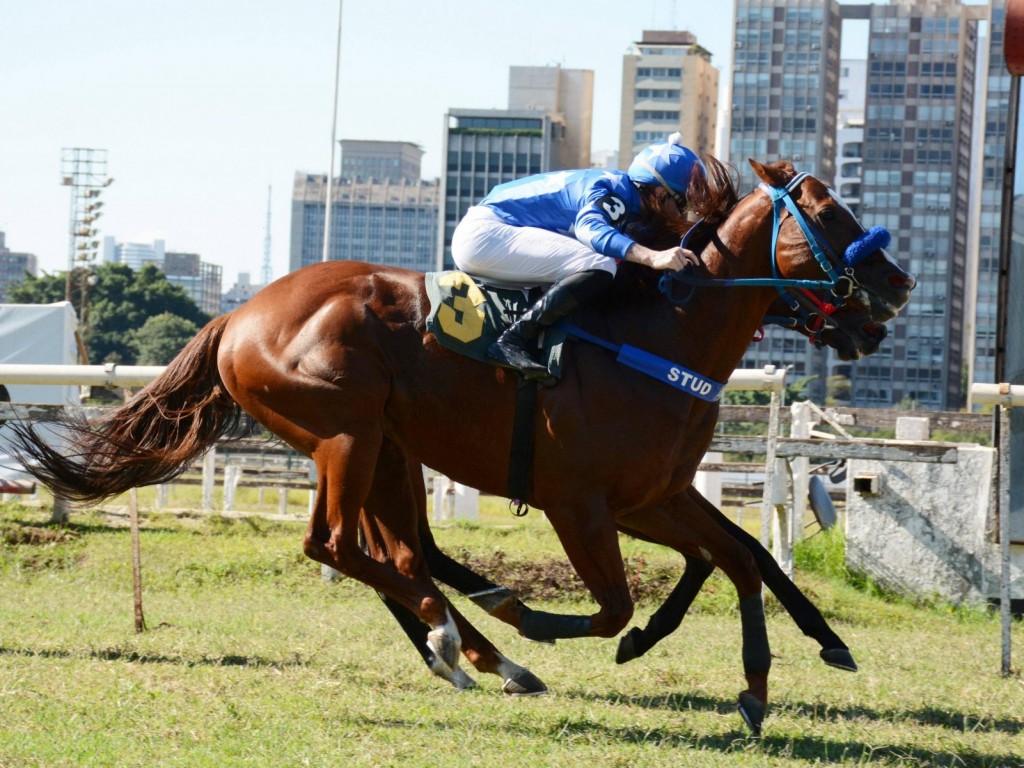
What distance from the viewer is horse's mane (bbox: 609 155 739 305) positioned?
5.91 m

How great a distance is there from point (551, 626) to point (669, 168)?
1.99 meters

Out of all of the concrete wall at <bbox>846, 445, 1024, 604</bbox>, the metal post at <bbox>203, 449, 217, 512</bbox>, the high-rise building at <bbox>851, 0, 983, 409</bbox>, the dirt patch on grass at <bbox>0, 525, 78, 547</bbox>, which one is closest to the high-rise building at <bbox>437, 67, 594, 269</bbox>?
the high-rise building at <bbox>851, 0, 983, 409</bbox>

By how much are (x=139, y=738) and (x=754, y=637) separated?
243cm

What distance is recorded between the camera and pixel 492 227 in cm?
593

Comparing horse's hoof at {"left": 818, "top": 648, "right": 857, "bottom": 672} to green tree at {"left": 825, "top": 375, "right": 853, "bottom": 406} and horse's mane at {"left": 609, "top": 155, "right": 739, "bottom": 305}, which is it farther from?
green tree at {"left": 825, "top": 375, "right": 853, "bottom": 406}

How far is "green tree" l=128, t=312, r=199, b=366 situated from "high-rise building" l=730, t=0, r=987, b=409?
255ft

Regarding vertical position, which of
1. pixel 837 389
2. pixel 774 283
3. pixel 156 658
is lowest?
pixel 837 389

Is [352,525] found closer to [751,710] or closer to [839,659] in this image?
[751,710]

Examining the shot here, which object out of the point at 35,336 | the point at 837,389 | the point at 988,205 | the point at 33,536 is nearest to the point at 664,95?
the point at 988,205

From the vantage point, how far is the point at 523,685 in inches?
237

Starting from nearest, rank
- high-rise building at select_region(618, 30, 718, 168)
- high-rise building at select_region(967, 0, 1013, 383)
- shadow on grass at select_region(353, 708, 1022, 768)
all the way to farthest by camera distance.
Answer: shadow on grass at select_region(353, 708, 1022, 768) < high-rise building at select_region(967, 0, 1013, 383) < high-rise building at select_region(618, 30, 718, 168)

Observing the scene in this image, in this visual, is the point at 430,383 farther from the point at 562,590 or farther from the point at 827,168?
the point at 827,168

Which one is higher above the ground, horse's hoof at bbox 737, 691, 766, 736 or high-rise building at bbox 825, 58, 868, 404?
high-rise building at bbox 825, 58, 868, 404

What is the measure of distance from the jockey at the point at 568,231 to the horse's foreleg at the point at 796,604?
3.67 ft
